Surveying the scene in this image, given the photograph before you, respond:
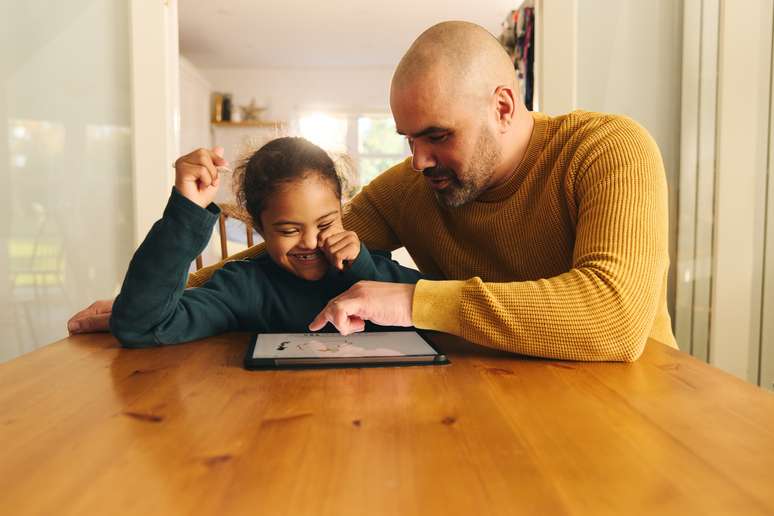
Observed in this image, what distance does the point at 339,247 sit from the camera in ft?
3.67

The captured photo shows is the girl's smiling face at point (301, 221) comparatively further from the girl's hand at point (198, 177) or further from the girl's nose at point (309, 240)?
the girl's hand at point (198, 177)

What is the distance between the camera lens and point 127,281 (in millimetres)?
959

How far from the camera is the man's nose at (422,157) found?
1389mm

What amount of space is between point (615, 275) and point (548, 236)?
376 millimetres

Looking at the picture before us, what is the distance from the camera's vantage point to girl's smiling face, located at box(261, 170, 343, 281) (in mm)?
1144

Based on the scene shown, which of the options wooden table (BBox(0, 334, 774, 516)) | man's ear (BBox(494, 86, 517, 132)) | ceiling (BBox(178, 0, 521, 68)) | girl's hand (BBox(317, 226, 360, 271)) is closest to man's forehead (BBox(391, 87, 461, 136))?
man's ear (BBox(494, 86, 517, 132))

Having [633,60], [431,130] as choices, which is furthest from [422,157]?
[633,60]

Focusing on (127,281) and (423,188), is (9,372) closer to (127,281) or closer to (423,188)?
(127,281)

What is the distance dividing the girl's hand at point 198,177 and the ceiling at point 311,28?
5480mm

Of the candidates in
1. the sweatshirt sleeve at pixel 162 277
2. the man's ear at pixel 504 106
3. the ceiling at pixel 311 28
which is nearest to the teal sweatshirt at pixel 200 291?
the sweatshirt sleeve at pixel 162 277

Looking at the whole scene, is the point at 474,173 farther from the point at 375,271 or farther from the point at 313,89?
the point at 313,89

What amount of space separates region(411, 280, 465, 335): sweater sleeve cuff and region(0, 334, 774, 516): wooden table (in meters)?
0.09

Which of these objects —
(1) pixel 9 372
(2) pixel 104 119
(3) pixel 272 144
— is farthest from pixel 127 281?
(2) pixel 104 119

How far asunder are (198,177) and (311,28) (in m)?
6.46
